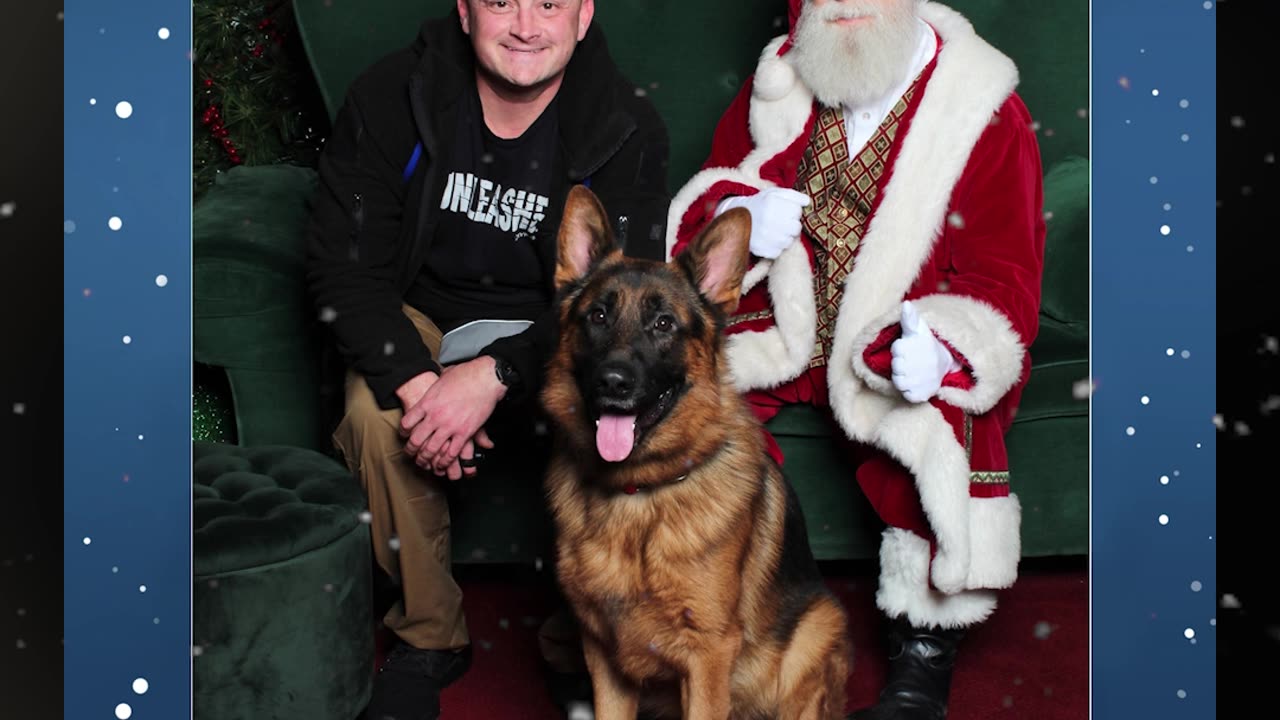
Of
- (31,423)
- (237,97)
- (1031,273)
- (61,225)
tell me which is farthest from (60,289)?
(237,97)

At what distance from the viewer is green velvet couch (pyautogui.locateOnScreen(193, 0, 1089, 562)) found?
117 inches

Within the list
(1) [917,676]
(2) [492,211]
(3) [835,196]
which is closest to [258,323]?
(2) [492,211]

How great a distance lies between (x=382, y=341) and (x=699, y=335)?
761mm

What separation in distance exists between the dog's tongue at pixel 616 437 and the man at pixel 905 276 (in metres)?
0.60

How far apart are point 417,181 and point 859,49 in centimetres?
112

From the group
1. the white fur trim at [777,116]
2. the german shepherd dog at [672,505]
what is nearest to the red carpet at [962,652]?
the german shepherd dog at [672,505]

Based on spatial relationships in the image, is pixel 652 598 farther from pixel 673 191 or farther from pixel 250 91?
pixel 250 91

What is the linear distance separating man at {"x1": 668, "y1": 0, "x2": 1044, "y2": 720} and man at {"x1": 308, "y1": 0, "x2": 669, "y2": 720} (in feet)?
1.14

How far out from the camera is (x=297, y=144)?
4.17m

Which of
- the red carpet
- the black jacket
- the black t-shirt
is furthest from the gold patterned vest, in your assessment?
the red carpet

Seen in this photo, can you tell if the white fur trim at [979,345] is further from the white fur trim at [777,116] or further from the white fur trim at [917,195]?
the white fur trim at [777,116]

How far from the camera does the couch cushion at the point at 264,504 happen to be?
2129 millimetres

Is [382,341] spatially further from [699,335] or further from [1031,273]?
[1031,273]

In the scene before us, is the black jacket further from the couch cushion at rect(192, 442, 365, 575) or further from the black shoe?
the black shoe
